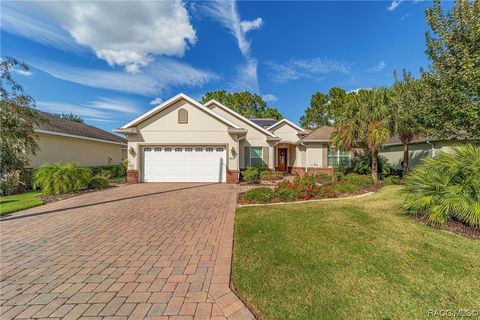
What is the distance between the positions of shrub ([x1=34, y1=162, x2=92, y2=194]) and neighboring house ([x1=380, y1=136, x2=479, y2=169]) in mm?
18135

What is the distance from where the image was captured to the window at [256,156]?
17906 millimetres

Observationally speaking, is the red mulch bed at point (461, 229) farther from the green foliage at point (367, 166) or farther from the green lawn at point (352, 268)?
the green foliage at point (367, 166)

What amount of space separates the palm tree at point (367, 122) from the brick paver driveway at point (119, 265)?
9.64m

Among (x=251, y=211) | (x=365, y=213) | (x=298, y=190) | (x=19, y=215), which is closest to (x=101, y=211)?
(x=19, y=215)

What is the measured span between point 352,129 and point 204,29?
456 inches

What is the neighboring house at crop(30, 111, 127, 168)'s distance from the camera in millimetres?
13352

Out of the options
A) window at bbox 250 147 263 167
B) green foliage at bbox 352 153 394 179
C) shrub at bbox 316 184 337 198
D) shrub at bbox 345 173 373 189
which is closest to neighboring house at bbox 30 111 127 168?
window at bbox 250 147 263 167

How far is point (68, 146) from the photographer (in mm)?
15688

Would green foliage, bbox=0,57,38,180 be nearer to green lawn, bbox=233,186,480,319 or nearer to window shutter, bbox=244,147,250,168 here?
green lawn, bbox=233,186,480,319

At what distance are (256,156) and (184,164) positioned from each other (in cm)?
649

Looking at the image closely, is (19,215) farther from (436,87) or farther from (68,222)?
(436,87)

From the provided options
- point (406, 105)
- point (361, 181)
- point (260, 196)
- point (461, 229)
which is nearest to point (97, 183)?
point (260, 196)

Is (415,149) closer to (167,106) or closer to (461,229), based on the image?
(461,229)

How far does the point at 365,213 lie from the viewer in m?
6.67
